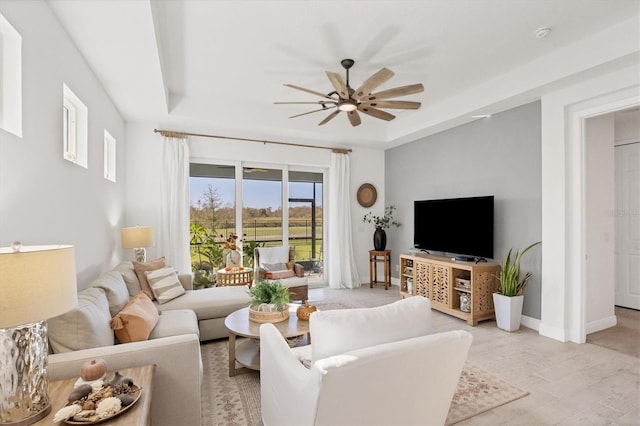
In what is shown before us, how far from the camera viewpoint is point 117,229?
4043mm

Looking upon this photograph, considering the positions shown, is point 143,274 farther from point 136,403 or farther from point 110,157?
point 136,403

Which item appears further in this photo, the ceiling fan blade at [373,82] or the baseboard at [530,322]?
the baseboard at [530,322]

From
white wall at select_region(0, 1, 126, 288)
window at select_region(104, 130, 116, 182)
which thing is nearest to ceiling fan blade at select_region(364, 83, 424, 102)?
white wall at select_region(0, 1, 126, 288)

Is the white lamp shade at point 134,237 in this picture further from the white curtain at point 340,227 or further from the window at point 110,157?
the white curtain at point 340,227

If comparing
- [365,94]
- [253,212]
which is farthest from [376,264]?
[365,94]

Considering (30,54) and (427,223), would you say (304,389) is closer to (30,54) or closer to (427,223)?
(30,54)

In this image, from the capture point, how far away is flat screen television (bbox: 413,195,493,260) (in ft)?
13.5

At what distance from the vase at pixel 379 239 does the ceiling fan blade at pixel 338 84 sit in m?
3.34

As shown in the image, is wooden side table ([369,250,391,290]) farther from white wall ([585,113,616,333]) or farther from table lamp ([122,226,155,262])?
table lamp ([122,226,155,262])

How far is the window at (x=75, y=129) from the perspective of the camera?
2.61 meters

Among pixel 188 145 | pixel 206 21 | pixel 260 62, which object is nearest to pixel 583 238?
pixel 260 62

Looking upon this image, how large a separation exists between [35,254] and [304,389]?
1106 millimetres

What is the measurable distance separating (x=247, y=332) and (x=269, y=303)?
36 cm

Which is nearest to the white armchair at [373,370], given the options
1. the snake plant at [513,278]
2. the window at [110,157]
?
the snake plant at [513,278]
